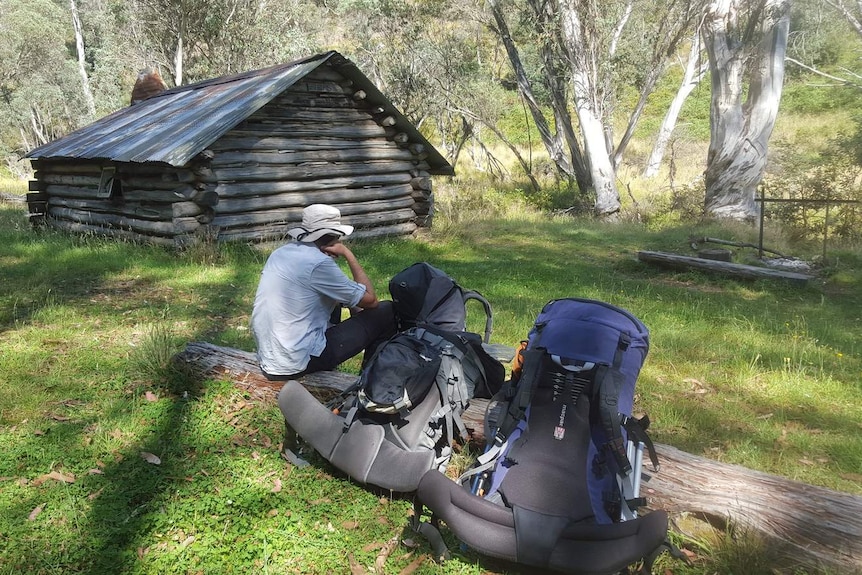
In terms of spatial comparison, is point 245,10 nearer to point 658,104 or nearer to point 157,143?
point 157,143

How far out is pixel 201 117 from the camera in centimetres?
1016

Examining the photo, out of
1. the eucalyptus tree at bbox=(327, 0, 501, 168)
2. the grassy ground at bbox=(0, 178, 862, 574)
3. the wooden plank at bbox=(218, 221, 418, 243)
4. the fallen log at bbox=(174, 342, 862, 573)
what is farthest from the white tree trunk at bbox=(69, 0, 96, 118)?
the fallen log at bbox=(174, 342, 862, 573)

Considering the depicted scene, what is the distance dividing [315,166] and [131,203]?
3.26 meters

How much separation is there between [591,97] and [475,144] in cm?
1099

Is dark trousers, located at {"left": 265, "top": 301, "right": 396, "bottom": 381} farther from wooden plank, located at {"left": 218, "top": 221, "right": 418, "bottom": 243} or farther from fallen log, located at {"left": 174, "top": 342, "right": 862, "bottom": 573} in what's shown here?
wooden plank, located at {"left": 218, "top": 221, "right": 418, "bottom": 243}

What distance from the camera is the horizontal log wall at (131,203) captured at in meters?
9.68

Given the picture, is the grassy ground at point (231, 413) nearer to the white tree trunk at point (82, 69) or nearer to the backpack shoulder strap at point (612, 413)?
the backpack shoulder strap at point (612, 413)

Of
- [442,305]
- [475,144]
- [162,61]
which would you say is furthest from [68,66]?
[442,305]

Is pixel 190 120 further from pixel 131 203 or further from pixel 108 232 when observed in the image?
pixel 108 232

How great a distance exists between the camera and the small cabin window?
1069 cm

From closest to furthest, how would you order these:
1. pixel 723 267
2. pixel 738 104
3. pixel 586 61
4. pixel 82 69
A: pixel 723 267
pixel 738 104
pixel 586 61
pixel 82 69

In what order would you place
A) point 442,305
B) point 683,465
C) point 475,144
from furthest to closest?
point 475,144 < point 442,305 < point 683,465

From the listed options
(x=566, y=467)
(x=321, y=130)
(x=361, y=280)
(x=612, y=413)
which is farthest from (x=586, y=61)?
(x=566, y=467)

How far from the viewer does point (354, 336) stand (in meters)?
4.25
